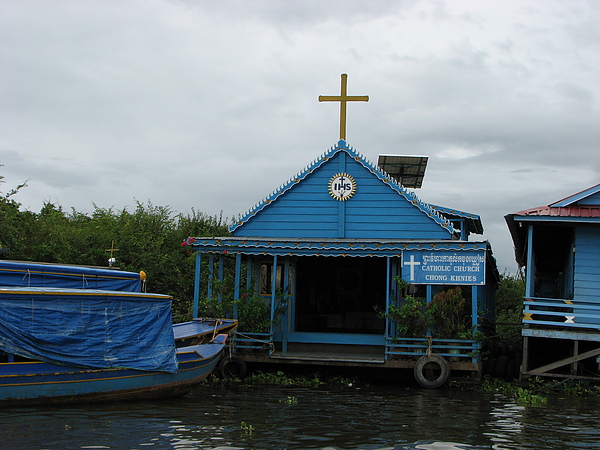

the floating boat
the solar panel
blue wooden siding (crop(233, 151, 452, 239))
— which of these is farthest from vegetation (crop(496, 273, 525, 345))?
the floating boat

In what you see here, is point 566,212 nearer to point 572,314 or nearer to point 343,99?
point 572,314

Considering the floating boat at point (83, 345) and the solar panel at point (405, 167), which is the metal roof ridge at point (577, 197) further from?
the floating boat at point (83, 345)

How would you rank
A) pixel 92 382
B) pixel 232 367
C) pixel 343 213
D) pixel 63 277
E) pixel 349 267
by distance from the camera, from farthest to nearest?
pixel 349 267, pixel 343 213, pixel 232 367, pixel 63 277, pixel 92 382

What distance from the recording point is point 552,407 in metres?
14.5

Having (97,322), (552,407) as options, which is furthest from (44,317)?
(552,407)

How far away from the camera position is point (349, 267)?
21656 mm

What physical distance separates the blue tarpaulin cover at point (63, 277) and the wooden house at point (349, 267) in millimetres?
2599

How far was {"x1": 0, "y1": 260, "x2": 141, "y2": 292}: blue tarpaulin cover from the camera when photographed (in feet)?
47.3

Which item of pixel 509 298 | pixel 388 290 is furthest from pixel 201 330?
pixel 509 298

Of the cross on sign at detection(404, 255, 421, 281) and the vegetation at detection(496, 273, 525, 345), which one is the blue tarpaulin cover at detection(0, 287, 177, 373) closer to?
the cross on sign at detection(404, 255, 421, 281)

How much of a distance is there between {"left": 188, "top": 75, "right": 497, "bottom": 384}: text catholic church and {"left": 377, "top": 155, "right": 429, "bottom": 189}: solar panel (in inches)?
120

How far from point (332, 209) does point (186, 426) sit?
956 centimetres

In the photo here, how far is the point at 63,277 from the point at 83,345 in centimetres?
234

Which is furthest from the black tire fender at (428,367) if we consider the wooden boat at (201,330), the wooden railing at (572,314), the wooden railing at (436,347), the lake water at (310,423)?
the wooden boat at (201,330)
